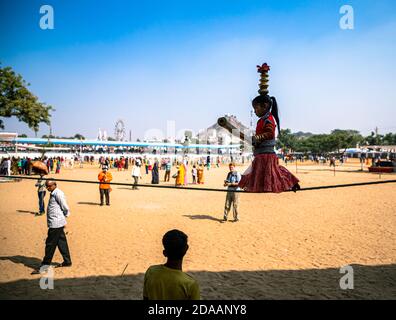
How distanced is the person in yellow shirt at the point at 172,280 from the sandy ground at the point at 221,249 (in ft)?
9.89

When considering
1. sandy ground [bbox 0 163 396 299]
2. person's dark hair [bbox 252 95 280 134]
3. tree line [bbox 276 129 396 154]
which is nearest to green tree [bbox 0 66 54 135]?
sandy ground [bbox 0 163 396 299]

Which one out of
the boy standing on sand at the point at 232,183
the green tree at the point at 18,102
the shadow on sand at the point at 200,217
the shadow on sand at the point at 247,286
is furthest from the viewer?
the green tree at the point at 18,102

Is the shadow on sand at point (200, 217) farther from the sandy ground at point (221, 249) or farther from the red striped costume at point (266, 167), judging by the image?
the red striped costume at point (266, 167)

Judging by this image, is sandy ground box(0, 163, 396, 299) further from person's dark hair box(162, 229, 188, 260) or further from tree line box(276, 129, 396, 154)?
tree line box(276, 129, 396, 154)

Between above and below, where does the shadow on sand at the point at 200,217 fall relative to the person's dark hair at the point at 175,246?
below

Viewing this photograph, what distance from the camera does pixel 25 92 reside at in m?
25.8

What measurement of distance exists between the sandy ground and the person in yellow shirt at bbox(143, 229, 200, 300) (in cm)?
301

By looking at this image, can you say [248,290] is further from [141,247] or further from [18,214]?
[18,214]

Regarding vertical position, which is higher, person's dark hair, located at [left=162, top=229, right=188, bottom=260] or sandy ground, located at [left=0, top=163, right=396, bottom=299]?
person's dark hair, located at [left=162, top=229, right=188, bottom=260]

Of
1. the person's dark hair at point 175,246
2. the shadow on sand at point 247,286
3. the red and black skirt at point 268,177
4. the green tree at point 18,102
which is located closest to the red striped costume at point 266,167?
A: the red and black skirt at point 268,177

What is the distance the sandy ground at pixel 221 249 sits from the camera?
5.33 metres

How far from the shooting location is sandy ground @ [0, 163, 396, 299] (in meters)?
5.33

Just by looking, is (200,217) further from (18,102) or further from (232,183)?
(18,102)
